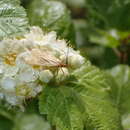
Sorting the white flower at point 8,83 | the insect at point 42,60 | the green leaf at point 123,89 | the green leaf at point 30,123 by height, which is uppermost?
the insect at point 42,60

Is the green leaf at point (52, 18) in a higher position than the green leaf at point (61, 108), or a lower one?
higher

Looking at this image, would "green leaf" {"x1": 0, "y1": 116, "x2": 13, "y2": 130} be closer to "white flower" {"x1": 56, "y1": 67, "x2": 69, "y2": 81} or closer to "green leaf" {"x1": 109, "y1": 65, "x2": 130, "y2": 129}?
"green leaf" {"x1": 109, "y1": 65, "x2": 130, "y2": 129}

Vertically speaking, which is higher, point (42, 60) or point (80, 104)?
point (42, 60)

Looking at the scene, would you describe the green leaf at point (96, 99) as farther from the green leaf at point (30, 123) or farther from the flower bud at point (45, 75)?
the green leaf at point (30, 123)

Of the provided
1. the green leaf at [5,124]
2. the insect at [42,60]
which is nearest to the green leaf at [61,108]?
the insect at [42,60]

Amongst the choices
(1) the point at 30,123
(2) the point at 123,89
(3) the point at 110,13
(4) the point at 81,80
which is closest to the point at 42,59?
(4) the point at 81,80

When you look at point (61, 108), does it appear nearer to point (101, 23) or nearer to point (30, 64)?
point (30, 64)

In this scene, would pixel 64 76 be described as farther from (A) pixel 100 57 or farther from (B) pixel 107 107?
(A) pixel 100 57

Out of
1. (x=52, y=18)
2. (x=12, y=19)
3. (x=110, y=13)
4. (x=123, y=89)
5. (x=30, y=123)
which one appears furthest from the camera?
(x=110, y=13)
